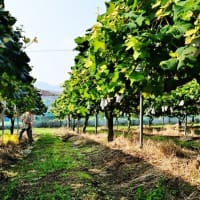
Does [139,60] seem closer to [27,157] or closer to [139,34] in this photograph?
[139,34]

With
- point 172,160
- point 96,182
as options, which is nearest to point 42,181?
point 96,182

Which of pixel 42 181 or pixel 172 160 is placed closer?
pixel 42 181

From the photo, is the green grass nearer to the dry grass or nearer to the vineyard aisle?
the vineyard aisle

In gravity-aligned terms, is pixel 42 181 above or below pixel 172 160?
below

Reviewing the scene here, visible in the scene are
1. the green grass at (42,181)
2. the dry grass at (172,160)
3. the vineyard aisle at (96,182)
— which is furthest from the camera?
the dry grass at (172,160)

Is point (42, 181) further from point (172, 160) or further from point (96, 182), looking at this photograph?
point (172, 160)

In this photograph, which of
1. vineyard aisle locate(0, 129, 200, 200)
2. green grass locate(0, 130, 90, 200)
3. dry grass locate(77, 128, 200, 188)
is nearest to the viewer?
vineyard aisle locate(0, 129, 200, 200)

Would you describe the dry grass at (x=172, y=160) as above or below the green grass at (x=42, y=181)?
above

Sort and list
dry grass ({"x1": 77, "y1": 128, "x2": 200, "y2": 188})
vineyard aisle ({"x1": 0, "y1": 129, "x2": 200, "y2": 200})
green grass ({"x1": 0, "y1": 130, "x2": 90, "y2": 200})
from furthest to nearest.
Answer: dry grass ({"x1": 77, "y1": 128, "x2": 200, "y2": 188}) < green grass ({"x1": 0, "y1": 130, "x2": 90, "y2": 200}) < vineyard aisle ({"x1": 0, "y1": 129, "x2": 200, "y2": 200})

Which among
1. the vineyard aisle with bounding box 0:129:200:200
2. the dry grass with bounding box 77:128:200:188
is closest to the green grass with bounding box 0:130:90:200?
the vineyard aisle with bounding box 0:129:200:200

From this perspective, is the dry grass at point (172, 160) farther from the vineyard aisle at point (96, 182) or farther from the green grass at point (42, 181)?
the green grass at point (42, 181)

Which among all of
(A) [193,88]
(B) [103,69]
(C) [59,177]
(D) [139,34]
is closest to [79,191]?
(C) [59,177]

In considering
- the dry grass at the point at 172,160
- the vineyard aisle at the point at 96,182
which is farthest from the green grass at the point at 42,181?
the dry grass at the point at 172,160

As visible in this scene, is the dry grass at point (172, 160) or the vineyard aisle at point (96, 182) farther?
the dry grass at point (172, 160)
